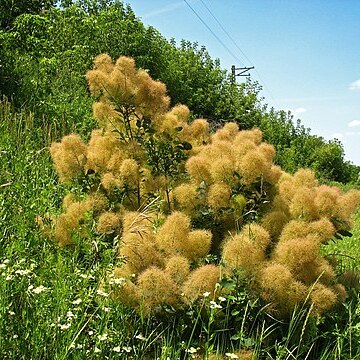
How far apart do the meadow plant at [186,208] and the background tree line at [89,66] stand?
293 centimetres

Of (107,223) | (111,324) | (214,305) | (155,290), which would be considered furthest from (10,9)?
(214,305)

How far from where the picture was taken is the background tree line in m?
8.09

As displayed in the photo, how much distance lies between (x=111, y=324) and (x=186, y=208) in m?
0.76

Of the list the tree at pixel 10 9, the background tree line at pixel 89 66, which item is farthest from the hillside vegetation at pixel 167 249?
the tree at pixel 10 9

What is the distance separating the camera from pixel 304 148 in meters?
A: 29.6

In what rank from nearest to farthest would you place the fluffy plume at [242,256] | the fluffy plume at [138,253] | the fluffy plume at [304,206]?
1. the fluffy plume at [242,256]
2. the fluffy plume at [138,253]
3. the fluffy plume at [304,206]

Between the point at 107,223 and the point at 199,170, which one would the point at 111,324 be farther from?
the point at 199,170

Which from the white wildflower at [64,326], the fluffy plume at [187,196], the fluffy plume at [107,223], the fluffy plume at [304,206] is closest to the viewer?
the white wildflower at [64,326]

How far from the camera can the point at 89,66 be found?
13.9 meters

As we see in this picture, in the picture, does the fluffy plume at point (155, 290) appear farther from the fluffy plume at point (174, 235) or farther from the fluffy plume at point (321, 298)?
the fluffy plume at point (321, 298)

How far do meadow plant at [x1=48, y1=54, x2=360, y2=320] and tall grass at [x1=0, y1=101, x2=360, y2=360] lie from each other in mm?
86

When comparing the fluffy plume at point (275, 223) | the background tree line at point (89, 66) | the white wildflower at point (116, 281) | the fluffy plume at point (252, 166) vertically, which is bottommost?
the white wildflower at point (116, 281)

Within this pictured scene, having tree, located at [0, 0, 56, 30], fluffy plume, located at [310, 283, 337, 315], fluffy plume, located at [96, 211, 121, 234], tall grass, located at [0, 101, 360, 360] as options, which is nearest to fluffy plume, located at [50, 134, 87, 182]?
fluffy plume, located at [96, 211, 121, 234]

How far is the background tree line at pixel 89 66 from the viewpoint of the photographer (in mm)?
8094
